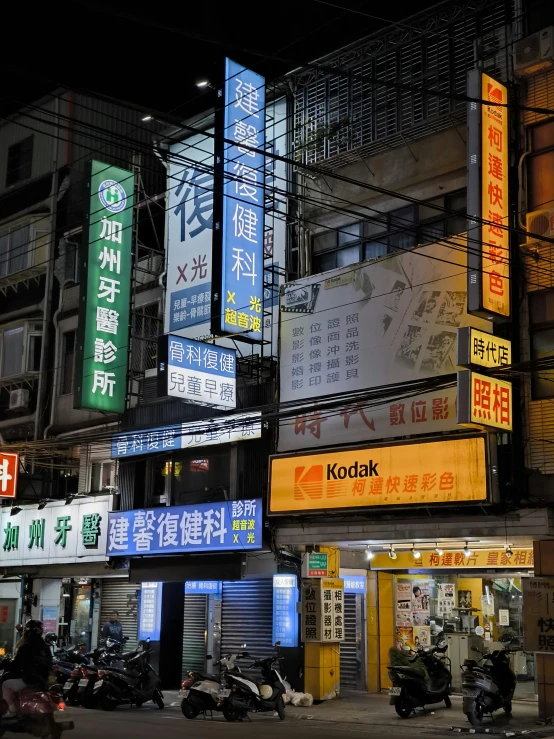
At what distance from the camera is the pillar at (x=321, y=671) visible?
60.9ft

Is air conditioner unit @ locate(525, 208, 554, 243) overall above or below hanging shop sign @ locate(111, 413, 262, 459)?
above

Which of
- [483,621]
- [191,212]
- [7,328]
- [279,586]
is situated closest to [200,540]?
[279,586]

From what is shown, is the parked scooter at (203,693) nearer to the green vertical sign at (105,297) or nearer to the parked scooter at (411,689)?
the parked scooter at (411,689)

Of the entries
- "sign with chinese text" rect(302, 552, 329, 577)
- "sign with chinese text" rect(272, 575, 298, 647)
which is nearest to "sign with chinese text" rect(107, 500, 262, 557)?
"sign with chinese text" rect(302, 552, 329, 577)

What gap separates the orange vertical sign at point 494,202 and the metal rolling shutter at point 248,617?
30.2 ft

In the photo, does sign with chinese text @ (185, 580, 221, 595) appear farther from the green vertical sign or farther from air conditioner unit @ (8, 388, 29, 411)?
air conditioner unit @ (8, 388, 29, 411)

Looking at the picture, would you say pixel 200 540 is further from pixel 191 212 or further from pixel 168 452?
pixel 191 212

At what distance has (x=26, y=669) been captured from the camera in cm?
1185

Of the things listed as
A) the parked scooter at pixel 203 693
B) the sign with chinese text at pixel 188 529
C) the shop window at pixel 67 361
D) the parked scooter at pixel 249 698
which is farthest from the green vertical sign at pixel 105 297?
the parked scooter at pixel 249 698

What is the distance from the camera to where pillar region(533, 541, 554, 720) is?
50.0 feet

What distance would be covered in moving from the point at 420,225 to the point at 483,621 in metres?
9.39

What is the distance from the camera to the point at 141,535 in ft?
71.1

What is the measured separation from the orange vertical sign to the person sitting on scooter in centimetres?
876

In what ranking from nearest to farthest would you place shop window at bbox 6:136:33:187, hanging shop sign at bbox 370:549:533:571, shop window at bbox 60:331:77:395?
1. hanging shop sign at bbox 370:549:533:571
2. shop window at bbox 60:331:77:395
3. shop window at bbox 6:136:33:187
